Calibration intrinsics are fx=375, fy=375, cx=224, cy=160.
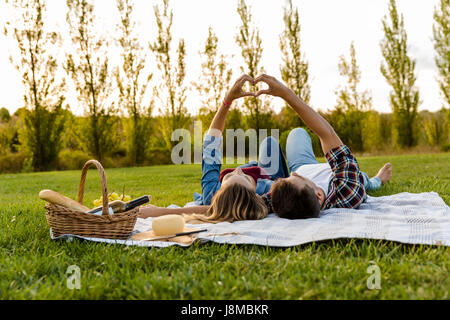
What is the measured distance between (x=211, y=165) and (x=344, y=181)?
4.10 feet

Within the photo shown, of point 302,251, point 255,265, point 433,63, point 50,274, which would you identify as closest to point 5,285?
point 50,274

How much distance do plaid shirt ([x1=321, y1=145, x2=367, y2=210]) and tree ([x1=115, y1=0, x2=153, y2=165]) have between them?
46.7 ft

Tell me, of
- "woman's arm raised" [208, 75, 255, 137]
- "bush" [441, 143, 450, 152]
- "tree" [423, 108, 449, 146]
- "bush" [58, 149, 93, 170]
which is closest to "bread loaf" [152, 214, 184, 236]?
"woman's arm raised" [208, 75, 255, 137]

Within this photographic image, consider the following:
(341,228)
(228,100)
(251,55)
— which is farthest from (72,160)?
(341,228)

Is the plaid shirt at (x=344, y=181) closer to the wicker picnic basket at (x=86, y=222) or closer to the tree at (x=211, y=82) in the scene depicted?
the wicker picnic basket at (x=86, y=222)

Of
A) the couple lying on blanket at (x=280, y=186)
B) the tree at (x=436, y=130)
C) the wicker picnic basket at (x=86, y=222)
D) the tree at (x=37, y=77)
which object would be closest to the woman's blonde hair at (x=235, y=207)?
the couple lying on blanket at (x=280, y=186)

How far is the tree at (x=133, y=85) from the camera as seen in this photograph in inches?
645

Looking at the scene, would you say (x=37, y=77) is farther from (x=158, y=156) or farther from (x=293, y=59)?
(x=293, y=59)

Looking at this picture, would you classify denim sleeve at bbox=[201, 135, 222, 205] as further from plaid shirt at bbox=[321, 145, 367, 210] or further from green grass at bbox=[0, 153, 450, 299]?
green grass at bbox=[0, 153, 450, 299]

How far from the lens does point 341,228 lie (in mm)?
2506
